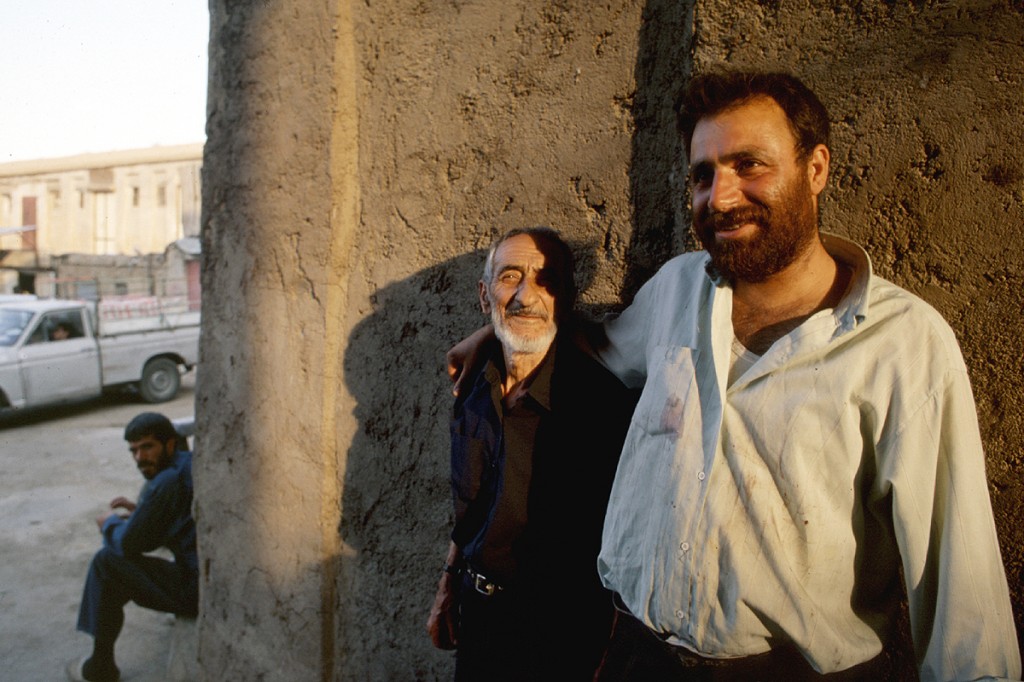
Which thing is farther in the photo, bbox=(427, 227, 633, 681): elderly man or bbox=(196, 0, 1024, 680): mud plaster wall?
bbox=(196, 0, 1024, 680): mud plaster wall

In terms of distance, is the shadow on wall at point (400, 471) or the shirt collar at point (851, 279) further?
the shadow on wall at point (400, 471)

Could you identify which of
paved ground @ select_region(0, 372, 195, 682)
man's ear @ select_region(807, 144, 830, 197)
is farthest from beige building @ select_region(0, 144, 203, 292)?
man's ear @ select_region(807, 144, 830, 197)

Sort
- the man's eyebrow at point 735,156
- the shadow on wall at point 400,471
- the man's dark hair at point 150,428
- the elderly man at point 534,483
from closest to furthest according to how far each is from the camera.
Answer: the man's eyebrow at point 735,156, the elderly man at point 534,483, the shadow on wall at point 400,471, the man's dark hair at point 150,428

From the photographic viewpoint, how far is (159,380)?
953cm

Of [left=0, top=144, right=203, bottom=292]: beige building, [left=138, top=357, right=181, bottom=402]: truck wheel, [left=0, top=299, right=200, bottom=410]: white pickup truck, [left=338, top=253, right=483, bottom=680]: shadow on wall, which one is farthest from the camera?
[left=0, top=144, right=203, bottom=292]: beige building

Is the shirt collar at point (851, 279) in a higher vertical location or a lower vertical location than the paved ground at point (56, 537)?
higher

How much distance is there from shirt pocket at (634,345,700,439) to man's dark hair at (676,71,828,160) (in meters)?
0.41

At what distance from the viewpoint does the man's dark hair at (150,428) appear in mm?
3641

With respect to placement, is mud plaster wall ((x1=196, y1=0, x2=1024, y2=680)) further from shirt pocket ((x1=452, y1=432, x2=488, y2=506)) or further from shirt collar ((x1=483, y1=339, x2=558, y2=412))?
shirt pocket ((x1=452, y1=432, x2=488, y2=506))

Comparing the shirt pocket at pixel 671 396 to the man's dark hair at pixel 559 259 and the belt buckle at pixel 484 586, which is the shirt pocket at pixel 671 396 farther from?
the belt buckle at pixel 484 586

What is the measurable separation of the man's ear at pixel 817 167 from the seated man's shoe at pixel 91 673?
3.65 m

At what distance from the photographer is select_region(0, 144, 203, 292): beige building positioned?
64.4ft

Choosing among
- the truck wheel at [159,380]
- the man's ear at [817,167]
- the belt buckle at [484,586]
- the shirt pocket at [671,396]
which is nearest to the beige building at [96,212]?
the truck wheel at [159,380]

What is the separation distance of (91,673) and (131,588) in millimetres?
387
